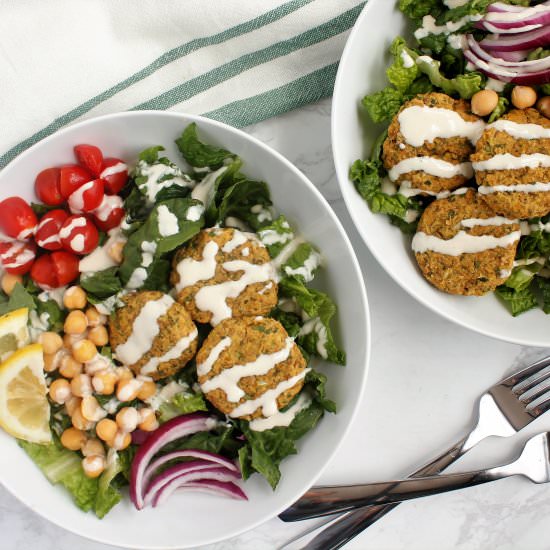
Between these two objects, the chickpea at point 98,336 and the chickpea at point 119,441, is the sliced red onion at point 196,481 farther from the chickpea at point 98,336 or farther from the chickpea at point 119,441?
the chickpea at point 98,336

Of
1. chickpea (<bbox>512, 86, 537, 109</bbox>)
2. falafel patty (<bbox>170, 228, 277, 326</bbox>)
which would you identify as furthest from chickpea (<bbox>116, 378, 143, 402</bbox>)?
chickpea (<bbox>512, 86, 537, 109</bbox>)

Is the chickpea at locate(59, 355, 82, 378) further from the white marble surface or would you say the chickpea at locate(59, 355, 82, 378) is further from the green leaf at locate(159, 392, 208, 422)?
the white marble surface

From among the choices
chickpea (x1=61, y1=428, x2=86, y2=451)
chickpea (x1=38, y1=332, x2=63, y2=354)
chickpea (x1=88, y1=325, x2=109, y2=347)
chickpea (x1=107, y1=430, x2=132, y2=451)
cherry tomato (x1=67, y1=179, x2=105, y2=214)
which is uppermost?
cherry tomato (x1=67, y1=179, x2=105, y2=214)

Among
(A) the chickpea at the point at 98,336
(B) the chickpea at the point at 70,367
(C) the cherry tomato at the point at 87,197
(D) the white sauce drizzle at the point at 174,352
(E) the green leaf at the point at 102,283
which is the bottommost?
(D) the white sauce drizzle at the point at 174,352

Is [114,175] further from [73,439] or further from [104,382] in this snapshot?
[73,439]

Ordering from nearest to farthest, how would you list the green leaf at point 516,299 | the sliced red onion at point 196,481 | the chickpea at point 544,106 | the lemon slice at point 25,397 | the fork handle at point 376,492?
the lemon slice at point 25,397 → the chickpea at point 544,106 → the sliced red onion at point 196,481 → the green leaf at point 516,299 → the fork handle at point 376,492

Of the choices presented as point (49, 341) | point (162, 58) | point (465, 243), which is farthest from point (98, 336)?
point (465, 243)

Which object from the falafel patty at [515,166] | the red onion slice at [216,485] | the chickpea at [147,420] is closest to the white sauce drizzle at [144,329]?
the chickpea at [147,420]
